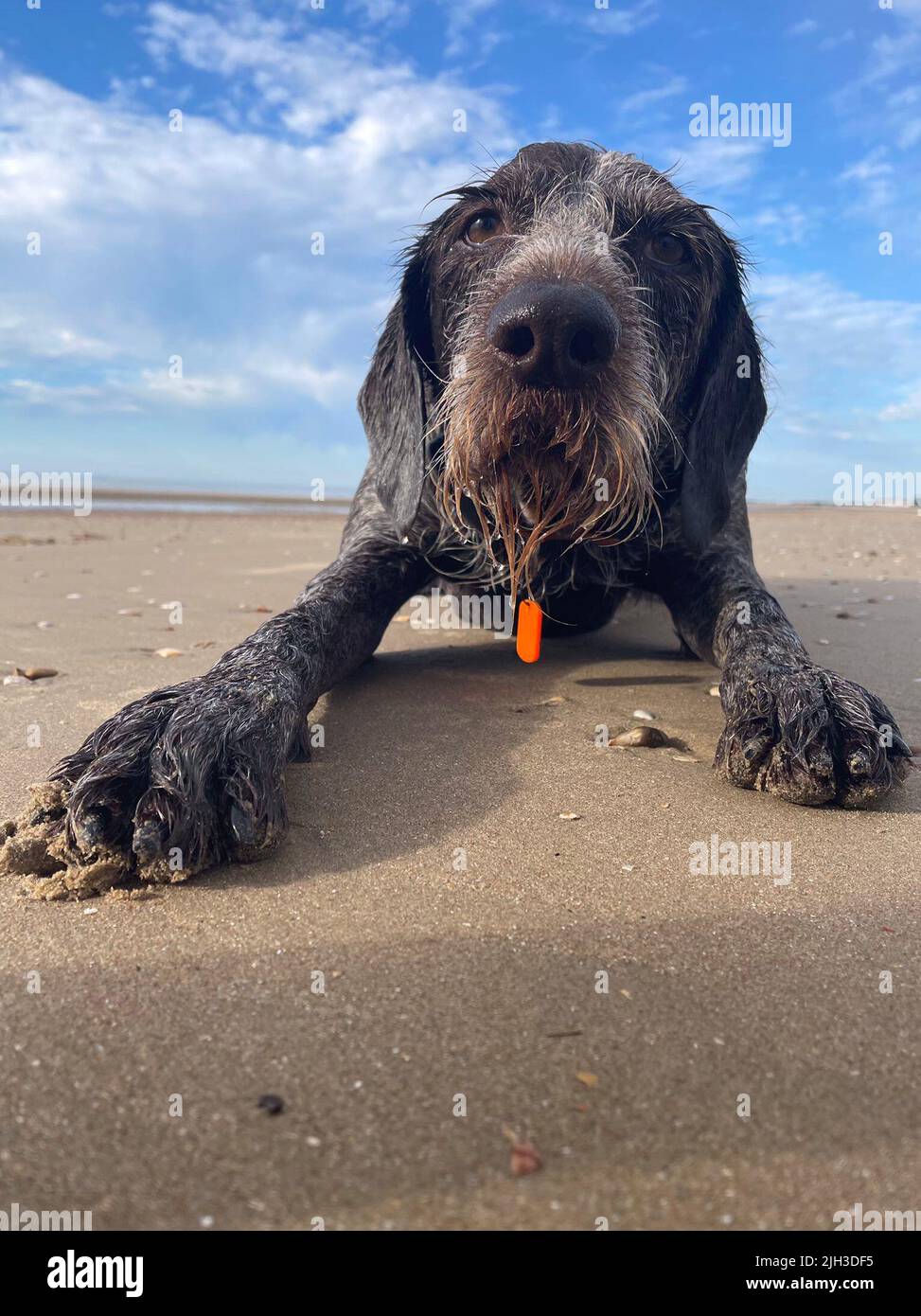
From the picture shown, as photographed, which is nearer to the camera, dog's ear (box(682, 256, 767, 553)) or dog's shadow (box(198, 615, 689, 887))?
dog's shadow (box(198, 615, 689, 887))

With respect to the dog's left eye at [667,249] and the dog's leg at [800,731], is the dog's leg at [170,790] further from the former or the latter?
the dog's left eye at [667,249]

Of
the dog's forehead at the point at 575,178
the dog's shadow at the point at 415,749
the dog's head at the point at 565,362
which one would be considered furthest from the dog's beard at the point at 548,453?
the dog's forehead at the point at 575,178

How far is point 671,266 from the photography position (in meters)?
3.82

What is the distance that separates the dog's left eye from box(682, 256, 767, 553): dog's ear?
319 mm

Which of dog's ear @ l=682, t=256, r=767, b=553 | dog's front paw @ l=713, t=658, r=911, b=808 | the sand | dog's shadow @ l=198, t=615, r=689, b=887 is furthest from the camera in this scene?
dog's ear @ l=682, t=256, r=767, b=553

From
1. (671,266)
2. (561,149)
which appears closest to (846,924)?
(671,266)

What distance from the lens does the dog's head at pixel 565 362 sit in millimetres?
2855

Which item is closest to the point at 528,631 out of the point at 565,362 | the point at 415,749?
the point at 415,749

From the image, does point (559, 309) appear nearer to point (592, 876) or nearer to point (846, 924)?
point (592, 876)

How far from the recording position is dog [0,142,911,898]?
2.27 m

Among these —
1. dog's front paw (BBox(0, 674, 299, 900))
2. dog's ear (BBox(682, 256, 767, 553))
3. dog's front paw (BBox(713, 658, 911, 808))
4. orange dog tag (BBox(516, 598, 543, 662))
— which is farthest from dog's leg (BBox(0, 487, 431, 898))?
dog's ear (BBox(682, 256, 767, 553))

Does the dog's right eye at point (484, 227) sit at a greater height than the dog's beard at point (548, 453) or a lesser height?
greater

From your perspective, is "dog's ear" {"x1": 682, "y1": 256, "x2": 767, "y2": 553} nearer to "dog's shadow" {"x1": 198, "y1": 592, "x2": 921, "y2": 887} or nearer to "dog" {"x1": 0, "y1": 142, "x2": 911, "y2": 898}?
"dog" {"x1": 0, "y1": 142, "x2": 911, "y2": 898}
